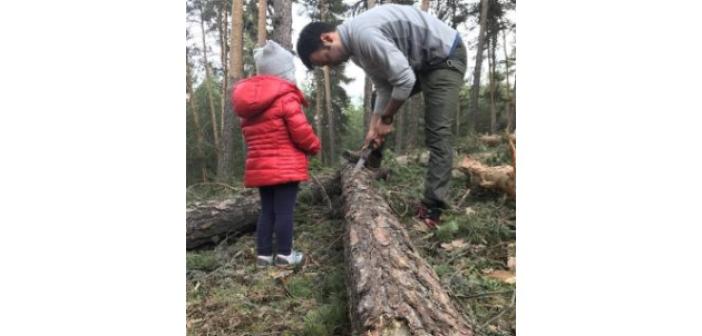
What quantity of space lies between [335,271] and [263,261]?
0.32 metres

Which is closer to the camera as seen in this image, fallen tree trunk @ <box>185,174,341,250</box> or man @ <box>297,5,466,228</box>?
man @ <box>297,5,466,228</box>

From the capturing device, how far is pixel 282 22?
1711mm

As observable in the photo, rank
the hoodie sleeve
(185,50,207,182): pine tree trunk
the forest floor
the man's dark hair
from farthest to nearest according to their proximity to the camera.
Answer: the hoodie sleeve, the man's dark hair, (185,50,207,182): pine tree trunk, the forest floor

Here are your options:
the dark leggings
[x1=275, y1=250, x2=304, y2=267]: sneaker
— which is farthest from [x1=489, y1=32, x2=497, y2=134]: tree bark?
[x1=275, y1=250, x2=304, y2=267]: sneaker

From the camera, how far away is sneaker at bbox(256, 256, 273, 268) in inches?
77.3

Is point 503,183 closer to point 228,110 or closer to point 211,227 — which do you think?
point 228,110

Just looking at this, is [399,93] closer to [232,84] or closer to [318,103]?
[318,103]

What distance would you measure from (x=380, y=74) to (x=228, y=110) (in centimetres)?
65

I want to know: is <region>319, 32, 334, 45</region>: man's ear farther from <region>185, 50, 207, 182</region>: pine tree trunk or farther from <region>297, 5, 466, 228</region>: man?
<region>185, 50, 207, 182</region>: pine tree trunk

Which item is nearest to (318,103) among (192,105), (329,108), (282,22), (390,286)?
(329,108)

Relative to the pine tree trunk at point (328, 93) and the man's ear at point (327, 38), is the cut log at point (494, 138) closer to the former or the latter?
Answer: the pine tree trunk at point (328, 93)
